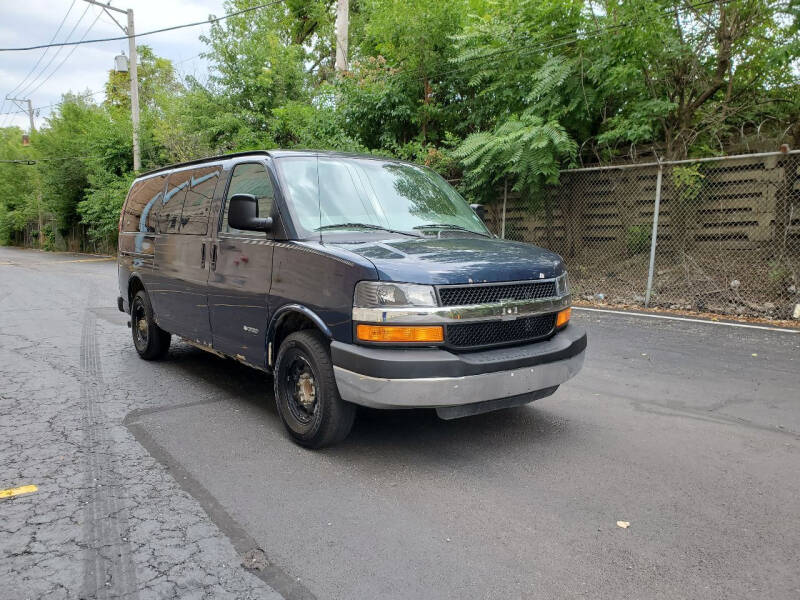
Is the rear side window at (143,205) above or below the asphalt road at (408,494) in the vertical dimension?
above

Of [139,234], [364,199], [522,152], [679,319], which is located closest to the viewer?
[364,199]

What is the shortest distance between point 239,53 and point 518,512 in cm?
2019

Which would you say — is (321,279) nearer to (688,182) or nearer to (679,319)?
(679,319)

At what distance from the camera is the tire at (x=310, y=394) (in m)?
3.87

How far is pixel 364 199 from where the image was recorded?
15.2 ft

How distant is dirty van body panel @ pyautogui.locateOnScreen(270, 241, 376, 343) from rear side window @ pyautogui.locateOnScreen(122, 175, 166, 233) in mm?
2695

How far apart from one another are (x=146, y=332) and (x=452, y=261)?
14.4 ft

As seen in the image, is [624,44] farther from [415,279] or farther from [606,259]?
[415,279]

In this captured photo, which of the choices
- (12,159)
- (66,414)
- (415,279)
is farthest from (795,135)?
(12,159)

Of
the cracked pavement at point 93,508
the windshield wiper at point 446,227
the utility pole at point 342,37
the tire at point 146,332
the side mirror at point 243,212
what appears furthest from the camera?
the utility pole at point 342,37

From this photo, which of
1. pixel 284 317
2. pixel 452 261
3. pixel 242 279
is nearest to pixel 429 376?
pixel 452 261

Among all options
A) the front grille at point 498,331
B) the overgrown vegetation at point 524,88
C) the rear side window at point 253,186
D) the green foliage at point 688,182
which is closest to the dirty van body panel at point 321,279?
the rear side window at point 253,186

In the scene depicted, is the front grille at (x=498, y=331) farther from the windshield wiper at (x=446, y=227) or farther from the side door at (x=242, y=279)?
the side door at (x=242, y=279)

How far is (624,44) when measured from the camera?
35.7 ft
